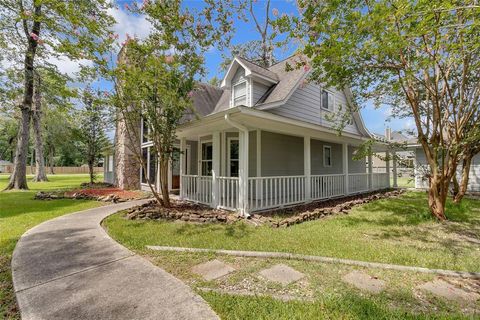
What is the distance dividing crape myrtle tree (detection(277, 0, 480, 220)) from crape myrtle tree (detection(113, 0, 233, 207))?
10.2 ft

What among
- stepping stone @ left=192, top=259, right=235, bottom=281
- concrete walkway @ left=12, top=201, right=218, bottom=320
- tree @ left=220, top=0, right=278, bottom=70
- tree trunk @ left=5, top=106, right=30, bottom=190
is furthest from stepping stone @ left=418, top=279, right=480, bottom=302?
tree trunk @ left=5, top=106, right=30, bottom=190

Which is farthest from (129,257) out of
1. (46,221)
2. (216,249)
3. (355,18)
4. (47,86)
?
(47,86)

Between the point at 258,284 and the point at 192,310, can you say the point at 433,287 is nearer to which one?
the point at 258,284

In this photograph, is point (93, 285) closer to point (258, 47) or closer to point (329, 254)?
point (329, 254)

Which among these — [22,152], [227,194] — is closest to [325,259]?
[227,194]

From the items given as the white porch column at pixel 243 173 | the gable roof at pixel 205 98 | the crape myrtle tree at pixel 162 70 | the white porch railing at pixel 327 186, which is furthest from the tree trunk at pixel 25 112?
the white porch railing at pixel 327 186

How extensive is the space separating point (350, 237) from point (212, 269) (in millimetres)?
3286

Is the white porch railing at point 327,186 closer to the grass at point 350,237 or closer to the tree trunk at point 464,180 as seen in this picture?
the grass at point 350,237

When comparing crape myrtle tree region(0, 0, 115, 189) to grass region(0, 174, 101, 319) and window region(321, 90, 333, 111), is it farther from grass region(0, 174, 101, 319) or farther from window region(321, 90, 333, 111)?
window region(321, 90, 333, 111)

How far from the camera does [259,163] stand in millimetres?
9047

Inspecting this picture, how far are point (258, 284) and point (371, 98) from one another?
309 inches

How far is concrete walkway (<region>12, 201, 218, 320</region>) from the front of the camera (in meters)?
2.44

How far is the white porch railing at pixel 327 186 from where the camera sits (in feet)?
30.9

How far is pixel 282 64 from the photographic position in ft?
37.2
